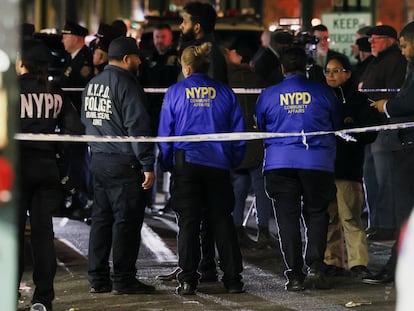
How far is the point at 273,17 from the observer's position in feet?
128

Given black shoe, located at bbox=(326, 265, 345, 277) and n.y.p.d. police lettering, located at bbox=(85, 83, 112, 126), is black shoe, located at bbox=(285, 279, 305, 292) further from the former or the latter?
n.y.p.d. police lettering, located at bbox=(85, 83, 112, 126)

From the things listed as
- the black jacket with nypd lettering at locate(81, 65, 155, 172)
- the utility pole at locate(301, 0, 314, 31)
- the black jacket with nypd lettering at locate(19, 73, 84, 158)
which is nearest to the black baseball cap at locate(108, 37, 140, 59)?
the black jacket with nypd lettering at locate(81, 65, 155, 172)

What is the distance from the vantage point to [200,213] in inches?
401

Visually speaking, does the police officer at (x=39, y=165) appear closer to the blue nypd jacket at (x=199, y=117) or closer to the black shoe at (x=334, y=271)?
the blue nypd jacket at (x=199, y=117)

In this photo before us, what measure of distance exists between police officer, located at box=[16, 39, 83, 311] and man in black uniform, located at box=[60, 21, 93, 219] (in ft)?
15.6

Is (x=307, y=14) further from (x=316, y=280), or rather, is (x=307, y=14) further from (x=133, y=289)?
(x=133, y=289)

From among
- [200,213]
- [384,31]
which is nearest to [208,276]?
[200,213]

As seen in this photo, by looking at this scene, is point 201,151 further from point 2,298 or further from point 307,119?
point 2,298

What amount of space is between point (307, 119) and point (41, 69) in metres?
2.31

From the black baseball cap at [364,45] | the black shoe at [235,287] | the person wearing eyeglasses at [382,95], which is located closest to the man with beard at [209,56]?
the black shoe at [235,287]

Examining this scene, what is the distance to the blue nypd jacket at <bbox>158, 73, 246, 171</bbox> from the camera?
10023mm

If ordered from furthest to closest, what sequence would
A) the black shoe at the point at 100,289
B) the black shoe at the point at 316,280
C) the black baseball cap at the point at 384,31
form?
1. the black baseball cap at the point at 384,31
2. the black shoe at the point at 316,280
3. the black shoe at the point at 100,289

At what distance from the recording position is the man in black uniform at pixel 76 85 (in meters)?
14.4

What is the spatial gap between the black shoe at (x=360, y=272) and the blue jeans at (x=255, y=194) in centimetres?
181
